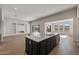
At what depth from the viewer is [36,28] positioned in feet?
6.04

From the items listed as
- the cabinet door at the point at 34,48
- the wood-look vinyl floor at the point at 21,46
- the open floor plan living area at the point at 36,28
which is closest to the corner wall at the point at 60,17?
the open floor plan living area at the point at 36,28

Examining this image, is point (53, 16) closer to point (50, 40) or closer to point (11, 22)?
point (50, 40)

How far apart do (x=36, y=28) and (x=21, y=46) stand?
57cm

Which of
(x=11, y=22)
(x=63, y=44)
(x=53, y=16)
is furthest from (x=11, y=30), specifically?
(x=63, y=44)

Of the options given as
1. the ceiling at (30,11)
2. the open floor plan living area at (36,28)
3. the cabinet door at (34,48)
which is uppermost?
the ceiling at (30,11)

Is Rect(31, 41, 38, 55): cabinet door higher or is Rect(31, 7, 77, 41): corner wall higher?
Rect(31, 7, 77, 41): corner wall

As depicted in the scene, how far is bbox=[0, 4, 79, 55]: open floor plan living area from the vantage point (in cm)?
162

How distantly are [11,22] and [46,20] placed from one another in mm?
814

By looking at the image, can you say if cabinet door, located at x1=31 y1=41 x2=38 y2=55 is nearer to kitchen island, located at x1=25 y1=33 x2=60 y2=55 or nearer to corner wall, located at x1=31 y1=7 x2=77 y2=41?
kitchen island, located at x1=25 y1=33 x2=60 y2=55

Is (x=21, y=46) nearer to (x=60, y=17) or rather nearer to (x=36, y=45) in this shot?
(x=36, y=45)

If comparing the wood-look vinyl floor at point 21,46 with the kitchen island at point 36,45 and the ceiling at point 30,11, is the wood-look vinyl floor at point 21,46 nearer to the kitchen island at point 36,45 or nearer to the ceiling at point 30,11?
the kitchen island at point 36,45

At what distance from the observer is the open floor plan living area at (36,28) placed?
1620 millimetres

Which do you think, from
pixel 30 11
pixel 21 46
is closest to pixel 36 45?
pixel 21 46

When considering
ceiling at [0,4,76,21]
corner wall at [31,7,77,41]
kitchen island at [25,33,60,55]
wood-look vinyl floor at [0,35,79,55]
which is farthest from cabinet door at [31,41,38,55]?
ceiling at [0,4,76,21]
